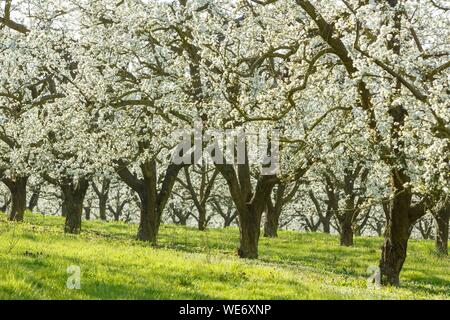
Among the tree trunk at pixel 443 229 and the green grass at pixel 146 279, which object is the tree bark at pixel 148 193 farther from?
the tree trunk at pixel 443 229

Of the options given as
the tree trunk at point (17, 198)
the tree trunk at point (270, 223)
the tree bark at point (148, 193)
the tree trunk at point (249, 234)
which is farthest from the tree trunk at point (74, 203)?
the tree trunk at point (270, 223)

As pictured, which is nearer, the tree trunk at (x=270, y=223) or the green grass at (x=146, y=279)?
the green grass at (x=146, y=279)

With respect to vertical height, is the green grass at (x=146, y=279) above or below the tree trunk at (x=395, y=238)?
below

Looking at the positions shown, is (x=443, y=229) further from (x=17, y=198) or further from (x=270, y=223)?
(x=17, y=198)

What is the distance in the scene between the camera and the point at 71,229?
92.1 feet

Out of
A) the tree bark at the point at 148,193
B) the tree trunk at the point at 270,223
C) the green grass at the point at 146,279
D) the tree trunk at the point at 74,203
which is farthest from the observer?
the tree trunk at the point at 270,223

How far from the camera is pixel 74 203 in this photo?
28.5 metres

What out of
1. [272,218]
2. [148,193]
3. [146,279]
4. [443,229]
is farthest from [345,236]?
[146,279]

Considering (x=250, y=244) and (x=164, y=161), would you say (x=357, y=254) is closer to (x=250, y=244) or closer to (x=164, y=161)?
(x=250, y=244)

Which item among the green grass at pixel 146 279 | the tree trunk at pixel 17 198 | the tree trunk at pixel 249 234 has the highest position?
the tree trunk at pixel 17 198

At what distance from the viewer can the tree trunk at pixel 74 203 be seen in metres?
28.2

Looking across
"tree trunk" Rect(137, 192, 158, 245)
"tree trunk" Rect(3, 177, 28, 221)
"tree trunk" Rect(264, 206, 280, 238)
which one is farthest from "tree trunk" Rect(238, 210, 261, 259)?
"tree trunk" Rect(3, 177, 28, 221)
